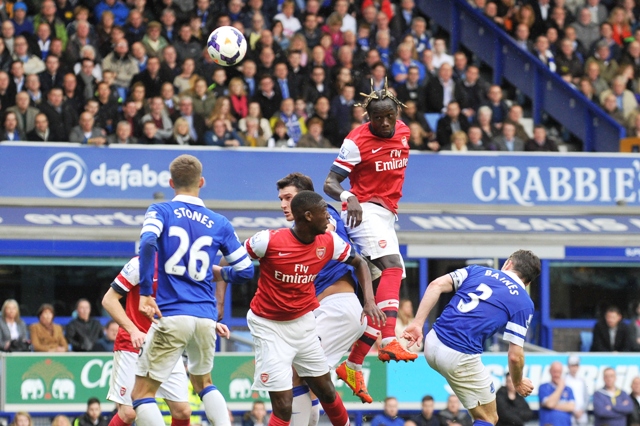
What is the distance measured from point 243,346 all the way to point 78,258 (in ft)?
8.46

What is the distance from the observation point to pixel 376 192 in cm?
1088

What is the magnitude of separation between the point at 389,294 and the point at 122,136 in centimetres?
789

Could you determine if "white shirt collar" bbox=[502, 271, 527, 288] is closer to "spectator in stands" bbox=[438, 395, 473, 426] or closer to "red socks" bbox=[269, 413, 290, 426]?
"red socks" bbox=[269, 413, 290, 426]

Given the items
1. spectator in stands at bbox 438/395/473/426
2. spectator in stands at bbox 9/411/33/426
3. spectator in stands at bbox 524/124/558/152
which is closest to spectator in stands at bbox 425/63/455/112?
spectator in stands at bbox 524/124/558/152

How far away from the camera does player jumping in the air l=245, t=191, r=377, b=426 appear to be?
388 inches

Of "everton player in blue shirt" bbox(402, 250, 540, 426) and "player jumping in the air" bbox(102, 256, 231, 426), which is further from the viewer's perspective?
"everton player in blue shirt" bbox(402, 250, 540, 426)

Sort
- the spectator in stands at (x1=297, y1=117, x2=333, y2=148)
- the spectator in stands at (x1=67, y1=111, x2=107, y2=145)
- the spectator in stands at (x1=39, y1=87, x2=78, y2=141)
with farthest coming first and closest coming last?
1. the spectator in stands at (x1=297, y1=117, x2=333, y2=148)
2. the spectator in stands at (x1=67, y1=111, x2=107, y2=145)
3. the spectator in stands at (x1=39, y1=87, x2=78, y2=141)

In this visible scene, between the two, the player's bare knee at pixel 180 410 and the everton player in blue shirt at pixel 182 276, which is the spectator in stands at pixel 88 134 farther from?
the everton player in blue shirt at pixel 182 276

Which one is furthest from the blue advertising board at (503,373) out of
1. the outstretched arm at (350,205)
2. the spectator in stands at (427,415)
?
the outstretched arm at (350,205)

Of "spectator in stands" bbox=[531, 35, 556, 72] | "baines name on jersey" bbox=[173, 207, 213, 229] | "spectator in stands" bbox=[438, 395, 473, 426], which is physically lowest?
"spectator in stands" bbox=[438, 395, 473, 426]

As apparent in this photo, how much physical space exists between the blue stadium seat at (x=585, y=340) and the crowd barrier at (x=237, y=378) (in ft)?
4.12

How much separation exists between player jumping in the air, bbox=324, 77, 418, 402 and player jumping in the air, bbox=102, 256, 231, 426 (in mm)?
1274

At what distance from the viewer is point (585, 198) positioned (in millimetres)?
19406

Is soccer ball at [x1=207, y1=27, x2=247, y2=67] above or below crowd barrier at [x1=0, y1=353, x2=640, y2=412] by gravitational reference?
above
